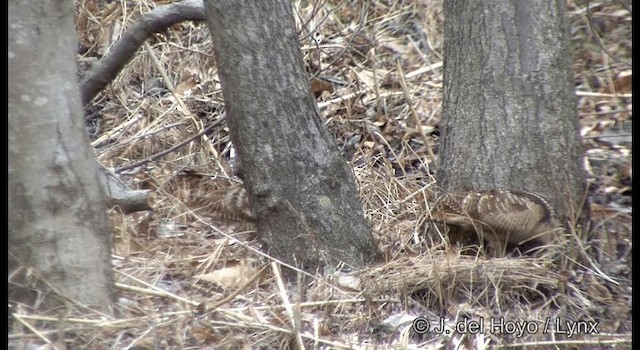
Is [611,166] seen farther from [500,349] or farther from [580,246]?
[500,349]

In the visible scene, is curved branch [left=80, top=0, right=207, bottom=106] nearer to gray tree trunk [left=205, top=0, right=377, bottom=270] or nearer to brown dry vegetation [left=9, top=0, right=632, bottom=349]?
gray tree trunk [left=205, top=0, right=377, bottom=270]

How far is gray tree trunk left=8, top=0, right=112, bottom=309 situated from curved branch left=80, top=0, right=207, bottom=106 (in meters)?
1.44

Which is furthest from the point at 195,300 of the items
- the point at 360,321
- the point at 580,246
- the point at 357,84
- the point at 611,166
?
the point at 357,84

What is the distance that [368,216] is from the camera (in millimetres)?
6312

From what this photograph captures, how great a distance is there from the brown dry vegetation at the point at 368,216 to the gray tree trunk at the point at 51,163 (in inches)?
9.9

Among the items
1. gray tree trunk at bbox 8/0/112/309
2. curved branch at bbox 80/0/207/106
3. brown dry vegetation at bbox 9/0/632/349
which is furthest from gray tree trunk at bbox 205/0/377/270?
gray tree trunk at bbox 8/0/112/309

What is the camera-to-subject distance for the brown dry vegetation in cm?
459

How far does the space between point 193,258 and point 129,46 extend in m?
1.33

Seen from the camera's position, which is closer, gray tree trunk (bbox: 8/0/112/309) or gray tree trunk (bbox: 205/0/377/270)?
gray tree trunk (bbox: 8/0/112/309)

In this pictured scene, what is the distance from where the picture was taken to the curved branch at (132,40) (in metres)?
5.27

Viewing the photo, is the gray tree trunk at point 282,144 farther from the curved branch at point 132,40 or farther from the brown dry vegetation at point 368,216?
the curved branch at point 132,40

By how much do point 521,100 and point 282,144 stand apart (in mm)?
1520

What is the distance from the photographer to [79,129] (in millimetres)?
3826

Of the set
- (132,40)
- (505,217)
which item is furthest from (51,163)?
(505,217)
